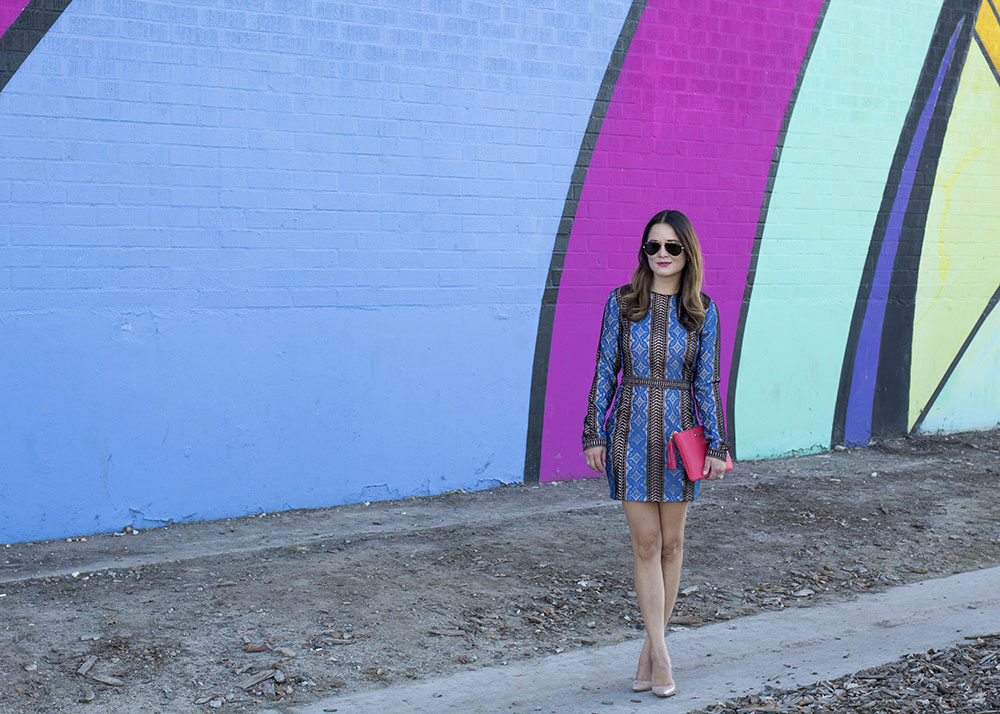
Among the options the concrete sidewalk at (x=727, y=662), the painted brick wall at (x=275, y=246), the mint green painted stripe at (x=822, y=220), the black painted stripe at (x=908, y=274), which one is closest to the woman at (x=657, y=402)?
the concrete sidewalk at (x=727, y=662)

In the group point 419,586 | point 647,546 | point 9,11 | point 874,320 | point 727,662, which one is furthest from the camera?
point 874,320

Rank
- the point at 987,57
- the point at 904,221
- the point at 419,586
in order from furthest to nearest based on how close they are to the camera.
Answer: the point at 987,57 < the point at 904,221 < the point at 419,586

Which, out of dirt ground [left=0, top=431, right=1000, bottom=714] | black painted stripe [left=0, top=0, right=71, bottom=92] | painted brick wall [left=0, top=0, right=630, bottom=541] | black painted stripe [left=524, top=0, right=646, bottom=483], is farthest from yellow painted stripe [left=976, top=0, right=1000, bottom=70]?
black painted stripe [left=0, top=0, right=71, bottom=92]

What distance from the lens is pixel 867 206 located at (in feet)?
30.0

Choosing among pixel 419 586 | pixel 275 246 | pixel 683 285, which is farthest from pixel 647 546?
pixel 275 246

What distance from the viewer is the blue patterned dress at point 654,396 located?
163 inches

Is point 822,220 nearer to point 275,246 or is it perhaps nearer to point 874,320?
point 874,320

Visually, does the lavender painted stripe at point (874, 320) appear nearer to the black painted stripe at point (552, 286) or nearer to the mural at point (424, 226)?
the mural at point (424, 226)

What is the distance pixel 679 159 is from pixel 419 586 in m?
4.05

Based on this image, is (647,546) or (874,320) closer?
(647,546)

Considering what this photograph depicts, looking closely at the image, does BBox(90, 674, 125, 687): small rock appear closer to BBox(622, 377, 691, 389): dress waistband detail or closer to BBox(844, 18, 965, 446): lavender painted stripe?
BBox(622, 377, 691, 389): dress waistband detail

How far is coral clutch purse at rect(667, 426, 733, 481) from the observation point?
4078 millimetres

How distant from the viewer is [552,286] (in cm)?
755

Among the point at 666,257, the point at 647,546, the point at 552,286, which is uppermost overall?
the point at 666,257
